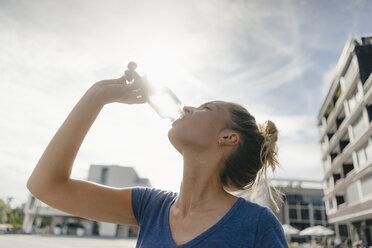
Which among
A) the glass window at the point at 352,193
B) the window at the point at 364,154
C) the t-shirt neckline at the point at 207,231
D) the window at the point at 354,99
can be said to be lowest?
the t-shirt neckline at the point at 207,231

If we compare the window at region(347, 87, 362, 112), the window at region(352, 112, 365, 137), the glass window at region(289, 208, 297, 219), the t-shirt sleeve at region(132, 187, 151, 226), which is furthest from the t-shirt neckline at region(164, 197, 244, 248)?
the glass window at region(289, 208, 297, 219)

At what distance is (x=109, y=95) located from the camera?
5.71 feet

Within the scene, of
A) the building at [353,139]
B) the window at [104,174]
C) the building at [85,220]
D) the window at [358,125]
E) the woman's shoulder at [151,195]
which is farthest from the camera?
the window at [104,174]

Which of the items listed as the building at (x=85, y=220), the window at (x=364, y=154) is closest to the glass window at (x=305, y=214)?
the window at (x=364, y=154)

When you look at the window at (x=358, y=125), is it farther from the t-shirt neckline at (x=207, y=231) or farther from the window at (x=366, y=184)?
the t-shirt neckline at (x=207, y=231)

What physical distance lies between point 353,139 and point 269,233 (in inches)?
1162

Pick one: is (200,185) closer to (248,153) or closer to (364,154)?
(248,153)

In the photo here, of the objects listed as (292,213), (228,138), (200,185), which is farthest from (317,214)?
(200,185)

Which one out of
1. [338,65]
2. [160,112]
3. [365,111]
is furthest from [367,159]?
[160,112]

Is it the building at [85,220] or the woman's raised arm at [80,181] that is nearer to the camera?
the woman's raised arm at [80,181]

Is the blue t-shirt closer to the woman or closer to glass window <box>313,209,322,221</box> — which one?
the woman

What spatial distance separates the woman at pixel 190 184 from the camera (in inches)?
55.2

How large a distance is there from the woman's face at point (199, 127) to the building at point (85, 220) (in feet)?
177

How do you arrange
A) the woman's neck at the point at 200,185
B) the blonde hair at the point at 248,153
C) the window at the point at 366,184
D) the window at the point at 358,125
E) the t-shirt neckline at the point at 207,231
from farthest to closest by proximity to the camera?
1. the window at the point at 358,125
2. the window at the point at 366,184
3. the blonde hair at the point at 248,153
4. the woman's neck at the point at 200,185
5. the t-shirt neckline at the point at 207,231
